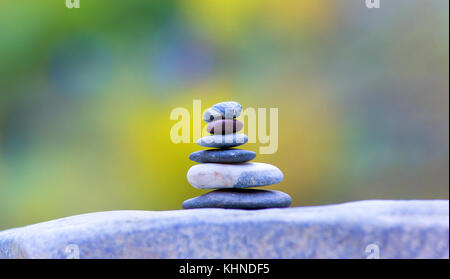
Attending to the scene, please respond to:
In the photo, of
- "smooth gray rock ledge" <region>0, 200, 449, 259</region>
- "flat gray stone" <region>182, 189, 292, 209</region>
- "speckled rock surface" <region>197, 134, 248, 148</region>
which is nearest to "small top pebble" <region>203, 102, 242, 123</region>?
"speckled rock surface" <region>197, 134, 248, 148</region>

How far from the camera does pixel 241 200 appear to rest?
246 centimetres

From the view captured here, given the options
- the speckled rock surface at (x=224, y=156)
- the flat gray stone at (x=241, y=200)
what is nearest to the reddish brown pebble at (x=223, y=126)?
the speckled rock surface at (x=224, y=156)

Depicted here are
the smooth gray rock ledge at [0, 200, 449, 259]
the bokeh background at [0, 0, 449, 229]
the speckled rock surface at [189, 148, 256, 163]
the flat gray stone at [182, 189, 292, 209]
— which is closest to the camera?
the smooth gray rock ledge at [0, 200, 449, 259]

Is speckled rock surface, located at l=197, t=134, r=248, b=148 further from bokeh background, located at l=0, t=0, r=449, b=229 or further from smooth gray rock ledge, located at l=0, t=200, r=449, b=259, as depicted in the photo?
bokeh background, located at l=0, t=0, r=449, b=229

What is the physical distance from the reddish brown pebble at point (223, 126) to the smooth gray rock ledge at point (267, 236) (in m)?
0.89

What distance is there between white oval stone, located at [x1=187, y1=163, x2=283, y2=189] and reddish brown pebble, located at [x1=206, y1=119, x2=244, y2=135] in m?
0.21

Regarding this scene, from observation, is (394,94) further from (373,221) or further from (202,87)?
(373,221)

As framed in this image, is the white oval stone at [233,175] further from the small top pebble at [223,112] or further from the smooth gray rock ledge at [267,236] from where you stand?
the smooth gray rock ledge at [267,236]

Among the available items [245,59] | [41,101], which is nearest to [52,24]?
[41,101]

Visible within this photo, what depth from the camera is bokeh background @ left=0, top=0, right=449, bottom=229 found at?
408 centimetres

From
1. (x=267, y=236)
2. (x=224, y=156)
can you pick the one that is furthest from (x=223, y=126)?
(x=267, y=236)

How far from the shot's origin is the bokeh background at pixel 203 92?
4078 mm

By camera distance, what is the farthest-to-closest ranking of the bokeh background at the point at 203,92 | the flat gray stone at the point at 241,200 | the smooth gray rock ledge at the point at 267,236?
1. the bokeh background at the point at 203,92
2. the flat gray stone at the point at 241,200
3. the smooth gray rock ledge at the point at 267,236

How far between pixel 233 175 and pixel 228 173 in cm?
3
